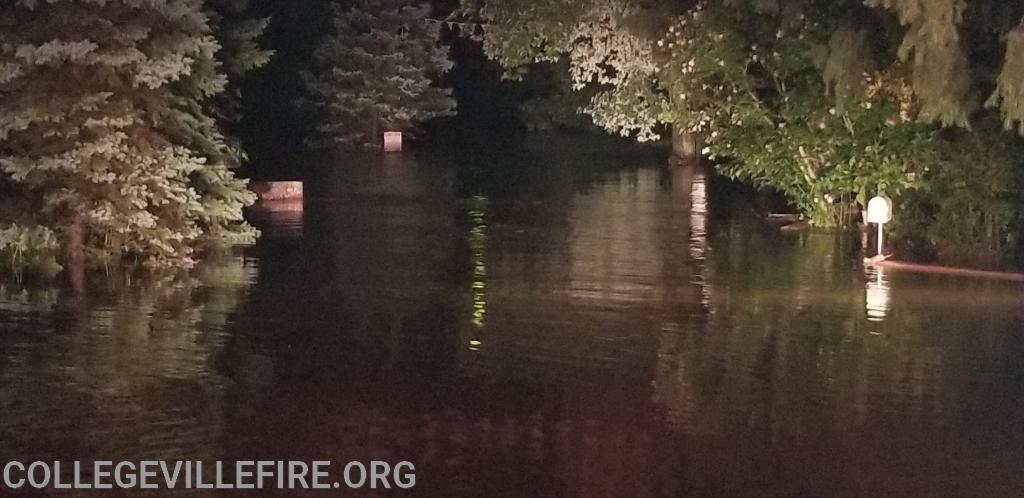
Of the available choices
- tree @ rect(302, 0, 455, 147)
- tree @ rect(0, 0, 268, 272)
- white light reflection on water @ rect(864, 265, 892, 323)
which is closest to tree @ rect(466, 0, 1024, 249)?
white light reflection on water @ rect(864, 265, 892, 323)

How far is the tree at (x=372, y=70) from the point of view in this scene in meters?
41.9

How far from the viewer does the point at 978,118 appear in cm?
1485

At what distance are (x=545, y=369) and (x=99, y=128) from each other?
641 centimetres

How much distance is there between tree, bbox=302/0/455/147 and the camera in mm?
41875

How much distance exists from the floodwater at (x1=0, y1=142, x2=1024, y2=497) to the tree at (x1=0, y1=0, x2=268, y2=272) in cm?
90

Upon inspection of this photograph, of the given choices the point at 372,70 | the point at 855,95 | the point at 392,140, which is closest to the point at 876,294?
the point at 855,95

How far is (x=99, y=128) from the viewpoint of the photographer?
13.7 metres

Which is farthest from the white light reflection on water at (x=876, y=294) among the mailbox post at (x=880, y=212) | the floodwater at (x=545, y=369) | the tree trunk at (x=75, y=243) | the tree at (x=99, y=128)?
the tree trunk at (x=75, y=243)

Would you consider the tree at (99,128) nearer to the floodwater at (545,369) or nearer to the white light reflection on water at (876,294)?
the floodwater at (545,369)

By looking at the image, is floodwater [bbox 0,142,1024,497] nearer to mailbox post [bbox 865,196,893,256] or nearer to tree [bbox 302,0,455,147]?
mailbox post [bbox 865,196,893,256]

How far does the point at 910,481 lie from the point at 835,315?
4521 millimetres

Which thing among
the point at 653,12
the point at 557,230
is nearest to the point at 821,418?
the point at 557,230

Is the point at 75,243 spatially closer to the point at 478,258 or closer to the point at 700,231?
the point at 478,258

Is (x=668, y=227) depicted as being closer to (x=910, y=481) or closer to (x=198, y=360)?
(x=198, y=360)
